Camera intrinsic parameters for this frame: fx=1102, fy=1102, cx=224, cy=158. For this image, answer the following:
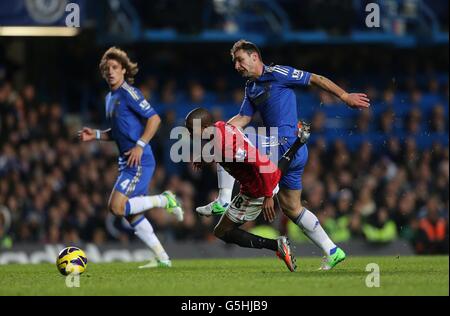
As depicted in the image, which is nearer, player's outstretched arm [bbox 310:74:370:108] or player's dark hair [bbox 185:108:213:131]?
player's dark hair [bbox 185:108:213:131]

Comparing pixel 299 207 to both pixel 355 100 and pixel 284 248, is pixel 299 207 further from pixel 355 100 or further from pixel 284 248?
pixel 355 100

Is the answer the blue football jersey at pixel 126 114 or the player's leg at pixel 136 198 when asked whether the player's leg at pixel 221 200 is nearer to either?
the player's leg at pixel 136 198

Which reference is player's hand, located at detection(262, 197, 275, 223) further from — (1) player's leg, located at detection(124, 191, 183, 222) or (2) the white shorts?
(1) player's leg, located at detection(124, 191, 183, 222)

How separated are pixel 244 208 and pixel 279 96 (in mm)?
1264

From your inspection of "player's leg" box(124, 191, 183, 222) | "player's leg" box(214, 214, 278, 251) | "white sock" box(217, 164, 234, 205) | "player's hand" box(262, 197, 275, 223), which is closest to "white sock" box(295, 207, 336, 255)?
"player's leg" box(214, 214, 278, 251)

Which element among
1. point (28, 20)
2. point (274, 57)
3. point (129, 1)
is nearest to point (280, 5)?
point (274, 57)

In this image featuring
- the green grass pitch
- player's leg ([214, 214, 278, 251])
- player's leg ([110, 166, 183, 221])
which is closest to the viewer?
the green grass pitch

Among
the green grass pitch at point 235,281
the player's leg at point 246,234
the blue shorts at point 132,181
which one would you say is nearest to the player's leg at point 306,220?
the green grass pitch at point 235,281

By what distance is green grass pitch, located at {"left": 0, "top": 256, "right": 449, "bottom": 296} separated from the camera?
9.78m

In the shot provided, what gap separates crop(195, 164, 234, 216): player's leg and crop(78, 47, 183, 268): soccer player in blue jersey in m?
0.90

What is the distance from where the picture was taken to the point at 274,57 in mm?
25172

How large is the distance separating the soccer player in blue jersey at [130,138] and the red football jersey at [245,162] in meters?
2.20

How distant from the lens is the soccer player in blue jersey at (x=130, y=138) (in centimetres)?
1297

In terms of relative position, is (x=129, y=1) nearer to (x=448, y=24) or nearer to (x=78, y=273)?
(x=448, y=24)
